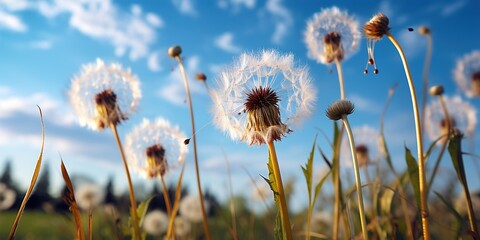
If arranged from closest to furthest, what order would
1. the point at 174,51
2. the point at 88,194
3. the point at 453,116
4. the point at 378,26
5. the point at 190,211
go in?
1. the point at 378,26
2. the point at 174,51
3. the point at 453,116
4. the point at 190,211
5. the point at 88,194

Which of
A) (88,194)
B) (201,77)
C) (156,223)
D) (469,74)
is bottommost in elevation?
(156,223)

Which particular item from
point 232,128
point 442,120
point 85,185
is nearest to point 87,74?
point 232,128

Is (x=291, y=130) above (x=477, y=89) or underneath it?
underneath

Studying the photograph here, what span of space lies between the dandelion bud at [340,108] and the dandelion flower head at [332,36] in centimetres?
156

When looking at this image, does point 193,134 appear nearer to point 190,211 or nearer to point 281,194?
point 281,194

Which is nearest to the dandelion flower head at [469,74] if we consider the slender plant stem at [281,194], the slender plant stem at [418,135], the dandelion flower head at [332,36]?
the dandelion flower head at [332,36]

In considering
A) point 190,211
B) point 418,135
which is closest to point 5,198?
point 190,211

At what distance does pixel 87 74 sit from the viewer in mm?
3012

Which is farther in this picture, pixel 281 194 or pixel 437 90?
pixel 437 90

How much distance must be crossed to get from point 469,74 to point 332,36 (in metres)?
2.34

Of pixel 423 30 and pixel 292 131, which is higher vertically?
pixel 423 30

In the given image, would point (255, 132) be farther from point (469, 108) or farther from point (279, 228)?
point (469, 108)

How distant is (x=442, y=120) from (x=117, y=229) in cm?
317

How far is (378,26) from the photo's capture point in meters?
1.69
